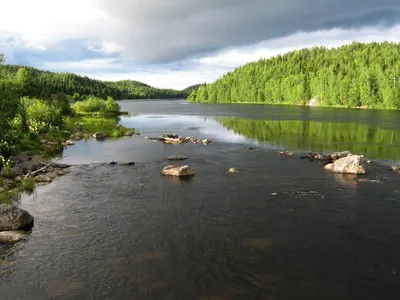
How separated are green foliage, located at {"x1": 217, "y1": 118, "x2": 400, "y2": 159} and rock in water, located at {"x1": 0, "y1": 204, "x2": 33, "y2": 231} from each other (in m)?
44.9

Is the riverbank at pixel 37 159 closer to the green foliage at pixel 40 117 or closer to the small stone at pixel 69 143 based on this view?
the small stone at pixel 69 143

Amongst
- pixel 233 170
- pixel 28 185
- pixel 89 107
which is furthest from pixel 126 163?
pixel 89 107

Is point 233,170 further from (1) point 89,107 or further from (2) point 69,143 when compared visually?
(1) point 89,107

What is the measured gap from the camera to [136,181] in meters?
40.9

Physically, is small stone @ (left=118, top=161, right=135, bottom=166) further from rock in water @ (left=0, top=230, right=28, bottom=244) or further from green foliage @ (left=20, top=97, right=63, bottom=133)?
green foliage @ (left=20, top=97, right=63, bottom=133)

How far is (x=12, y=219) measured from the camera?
1081 inches

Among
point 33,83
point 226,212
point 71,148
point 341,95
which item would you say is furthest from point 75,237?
point 341,95

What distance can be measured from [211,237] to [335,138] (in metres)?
54.0

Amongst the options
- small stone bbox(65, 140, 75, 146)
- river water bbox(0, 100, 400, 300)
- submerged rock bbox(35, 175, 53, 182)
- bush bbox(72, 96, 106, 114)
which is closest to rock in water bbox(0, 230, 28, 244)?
river water bbox(0, 100, 400, 300)

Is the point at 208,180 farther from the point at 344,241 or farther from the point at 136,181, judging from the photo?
the point at 344,241

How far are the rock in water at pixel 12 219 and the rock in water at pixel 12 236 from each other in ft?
3.14

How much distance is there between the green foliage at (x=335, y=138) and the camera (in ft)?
195

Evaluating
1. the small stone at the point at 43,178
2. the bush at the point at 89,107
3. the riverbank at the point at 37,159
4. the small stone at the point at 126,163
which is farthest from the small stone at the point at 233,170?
the bush at the point at 89,107

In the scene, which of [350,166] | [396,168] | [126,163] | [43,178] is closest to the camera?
[43,178]
